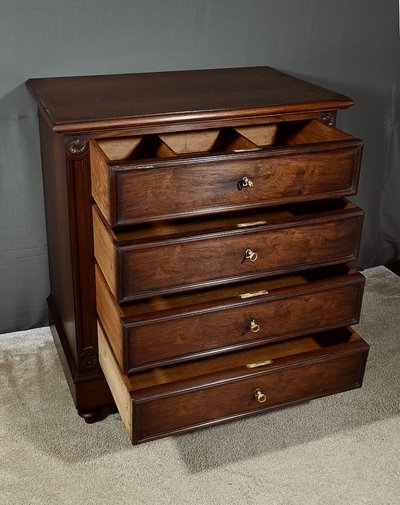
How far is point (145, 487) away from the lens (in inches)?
49.9

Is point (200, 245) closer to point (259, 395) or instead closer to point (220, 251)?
point (220, 251)

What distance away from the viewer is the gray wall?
1.43 m

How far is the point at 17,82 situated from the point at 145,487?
883 millimetres

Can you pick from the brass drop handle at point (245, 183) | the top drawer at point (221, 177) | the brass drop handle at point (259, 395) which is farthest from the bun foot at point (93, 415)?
the brass drop handle at point (245, 183)

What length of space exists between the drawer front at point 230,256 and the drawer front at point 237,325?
0.17 feet

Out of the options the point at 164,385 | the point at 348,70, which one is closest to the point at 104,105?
the point at 164,385

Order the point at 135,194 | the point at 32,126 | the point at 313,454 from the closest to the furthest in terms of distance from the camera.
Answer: the point at 135,194, the point at 313,454, the point at 32,126

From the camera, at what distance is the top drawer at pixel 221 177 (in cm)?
A: 110

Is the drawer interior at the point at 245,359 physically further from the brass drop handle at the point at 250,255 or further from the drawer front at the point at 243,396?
the brass drop handle at the point at 250,255

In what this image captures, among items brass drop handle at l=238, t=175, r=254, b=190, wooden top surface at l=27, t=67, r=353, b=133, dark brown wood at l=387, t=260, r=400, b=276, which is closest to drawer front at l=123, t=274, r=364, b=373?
brass drop handle at l=238, t=175, r=254, b=190

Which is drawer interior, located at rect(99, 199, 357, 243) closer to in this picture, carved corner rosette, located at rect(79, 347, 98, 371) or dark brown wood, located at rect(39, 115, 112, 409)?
dark brown wood, located at rect(39, 115, 112, 409)

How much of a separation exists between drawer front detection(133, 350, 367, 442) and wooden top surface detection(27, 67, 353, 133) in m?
0.50

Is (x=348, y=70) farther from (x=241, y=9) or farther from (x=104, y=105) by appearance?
(x=104, y=105)

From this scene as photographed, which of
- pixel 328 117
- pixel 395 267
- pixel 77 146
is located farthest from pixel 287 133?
pixel 395 267
